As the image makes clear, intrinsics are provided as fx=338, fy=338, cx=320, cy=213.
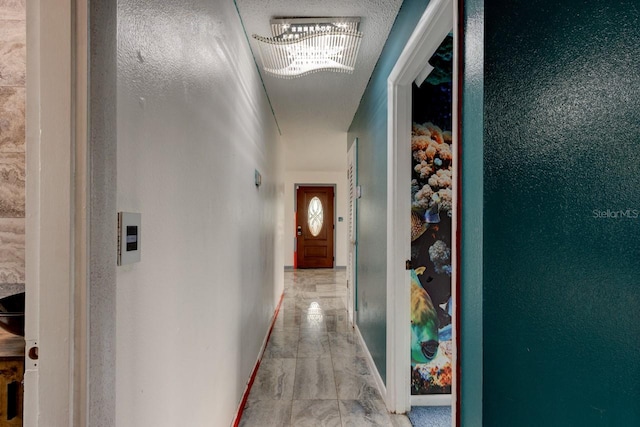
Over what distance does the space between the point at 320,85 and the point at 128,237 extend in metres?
2.51

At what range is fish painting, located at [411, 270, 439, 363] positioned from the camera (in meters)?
2.20

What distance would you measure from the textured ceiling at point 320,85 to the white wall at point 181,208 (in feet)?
0.85

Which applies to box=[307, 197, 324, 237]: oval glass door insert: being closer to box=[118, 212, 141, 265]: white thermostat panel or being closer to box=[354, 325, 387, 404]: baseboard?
box=[354, 325, 387, 404]: baseboard

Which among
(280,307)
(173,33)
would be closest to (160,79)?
(173,33)

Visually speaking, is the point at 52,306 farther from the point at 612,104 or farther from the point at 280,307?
the point at 280,307

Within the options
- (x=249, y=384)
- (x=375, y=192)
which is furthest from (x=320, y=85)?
(x=249, y=384)

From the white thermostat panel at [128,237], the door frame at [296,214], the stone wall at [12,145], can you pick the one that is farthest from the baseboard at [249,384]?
the door frame at [296,214]

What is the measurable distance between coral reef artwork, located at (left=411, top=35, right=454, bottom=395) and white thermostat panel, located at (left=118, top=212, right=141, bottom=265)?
66.7 inches

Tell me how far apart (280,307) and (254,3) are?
11.8ft

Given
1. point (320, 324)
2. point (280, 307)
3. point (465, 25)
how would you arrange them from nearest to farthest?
point (465, 25) → point (320, 324) → point (280, 307)

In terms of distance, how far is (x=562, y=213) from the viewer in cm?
95

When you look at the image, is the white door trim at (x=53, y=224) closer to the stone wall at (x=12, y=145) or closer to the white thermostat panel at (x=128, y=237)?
the white thermostat panel at (x=128, y=237)

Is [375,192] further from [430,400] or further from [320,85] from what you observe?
[430,400]

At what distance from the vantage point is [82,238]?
24.9 inches
